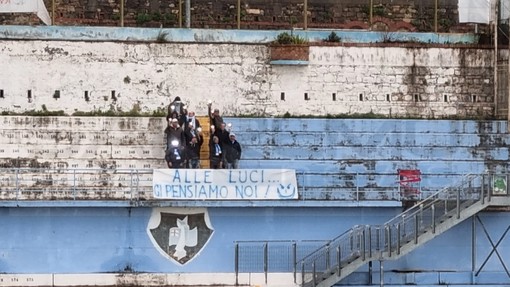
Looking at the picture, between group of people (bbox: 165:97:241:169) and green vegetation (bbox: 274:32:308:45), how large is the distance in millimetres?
2264

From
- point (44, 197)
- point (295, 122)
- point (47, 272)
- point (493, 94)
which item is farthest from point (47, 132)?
point (493, 94)

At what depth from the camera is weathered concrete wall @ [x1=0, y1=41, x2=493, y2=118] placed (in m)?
24.6

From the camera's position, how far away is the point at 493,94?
2577 centimetres

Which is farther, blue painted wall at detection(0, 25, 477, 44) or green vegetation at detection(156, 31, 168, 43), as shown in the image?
green vegetation at detection(156, 31, 168, 43)

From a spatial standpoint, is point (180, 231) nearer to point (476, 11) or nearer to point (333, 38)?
point (333, 38)

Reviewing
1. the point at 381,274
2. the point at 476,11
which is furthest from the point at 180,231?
the point at 476,11

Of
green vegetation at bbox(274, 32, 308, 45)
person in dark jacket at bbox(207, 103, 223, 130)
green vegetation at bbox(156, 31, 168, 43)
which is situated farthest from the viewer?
green vegetation at bbox(274, 32, 308, 45)

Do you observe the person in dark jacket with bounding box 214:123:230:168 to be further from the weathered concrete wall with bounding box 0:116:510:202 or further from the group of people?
the weathered concrete wall with bounding box 0:116:510:202

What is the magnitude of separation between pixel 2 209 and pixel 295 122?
6550mm

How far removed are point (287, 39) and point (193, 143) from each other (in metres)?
3.29

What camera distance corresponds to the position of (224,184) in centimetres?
2373

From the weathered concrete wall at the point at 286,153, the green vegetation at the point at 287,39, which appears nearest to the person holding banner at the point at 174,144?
the weathered concrete wall at the point at 286,153

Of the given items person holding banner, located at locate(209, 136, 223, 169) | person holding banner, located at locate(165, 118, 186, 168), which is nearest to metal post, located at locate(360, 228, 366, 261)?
person holding banner, located at locate(209, 136, 223, 169)

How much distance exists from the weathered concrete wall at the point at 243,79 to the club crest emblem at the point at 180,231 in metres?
2.46
